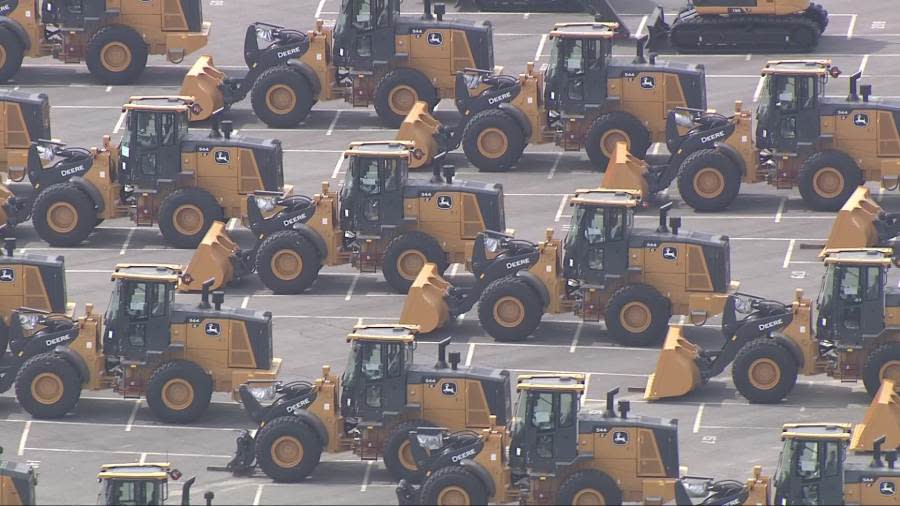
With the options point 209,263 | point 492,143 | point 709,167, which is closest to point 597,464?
point 209,263

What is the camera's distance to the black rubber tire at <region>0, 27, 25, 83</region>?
98.5 meters

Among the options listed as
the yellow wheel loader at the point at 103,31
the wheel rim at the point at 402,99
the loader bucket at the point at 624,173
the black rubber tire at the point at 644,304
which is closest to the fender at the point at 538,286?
the black rubber tire at the point at 644,304

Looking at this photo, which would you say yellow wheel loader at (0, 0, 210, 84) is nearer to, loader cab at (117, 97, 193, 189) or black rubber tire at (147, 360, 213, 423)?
loader cab at (117, 97, 193, 189)

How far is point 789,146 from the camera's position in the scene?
8838cm

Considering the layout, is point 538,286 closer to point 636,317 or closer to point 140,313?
point 636,317

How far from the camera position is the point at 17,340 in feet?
257

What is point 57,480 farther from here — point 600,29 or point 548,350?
point 600,29

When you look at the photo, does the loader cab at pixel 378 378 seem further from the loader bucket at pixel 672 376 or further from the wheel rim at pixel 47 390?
the wheel rim at pixel 47 390

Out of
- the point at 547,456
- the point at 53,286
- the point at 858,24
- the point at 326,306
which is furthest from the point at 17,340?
the point at 858,24

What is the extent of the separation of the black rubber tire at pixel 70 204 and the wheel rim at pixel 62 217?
2.1 inches

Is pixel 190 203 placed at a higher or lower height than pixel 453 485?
higher

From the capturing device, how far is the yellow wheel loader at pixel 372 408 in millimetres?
72625

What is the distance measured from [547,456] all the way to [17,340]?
49.4 ft

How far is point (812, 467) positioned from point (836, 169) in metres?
21.2
